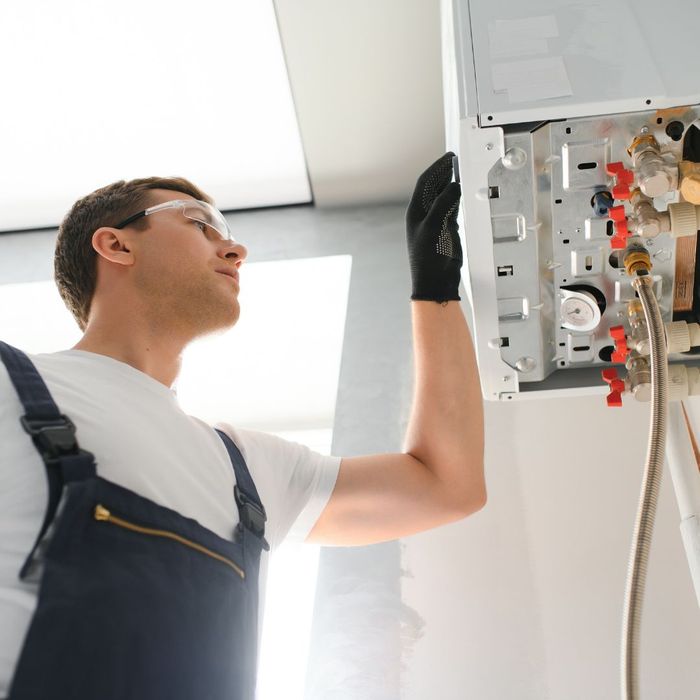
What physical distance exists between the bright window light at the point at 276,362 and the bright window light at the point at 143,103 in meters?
0.31

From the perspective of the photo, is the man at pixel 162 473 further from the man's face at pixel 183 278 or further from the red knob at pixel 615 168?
the red knob at pixel 615 168

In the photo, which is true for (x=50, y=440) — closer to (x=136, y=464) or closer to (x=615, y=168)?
(x=136, y=464)

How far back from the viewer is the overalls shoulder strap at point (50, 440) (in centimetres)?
85

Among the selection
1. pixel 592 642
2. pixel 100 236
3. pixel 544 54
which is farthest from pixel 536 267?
pixel 592 642

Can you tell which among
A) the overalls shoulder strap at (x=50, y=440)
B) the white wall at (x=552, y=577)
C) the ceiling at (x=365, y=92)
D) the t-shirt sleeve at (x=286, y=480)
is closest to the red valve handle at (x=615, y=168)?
the t-shirt sleeve at (x=286, y=480)

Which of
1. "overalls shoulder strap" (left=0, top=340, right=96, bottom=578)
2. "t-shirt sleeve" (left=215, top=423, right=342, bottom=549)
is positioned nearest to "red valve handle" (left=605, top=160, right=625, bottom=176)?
"t-shirt sleeve" (left=215, top=423, right=342, bottom=549)

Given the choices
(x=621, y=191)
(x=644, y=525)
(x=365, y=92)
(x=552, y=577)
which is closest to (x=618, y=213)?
(x=621, y=191)

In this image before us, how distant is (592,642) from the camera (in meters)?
1.58

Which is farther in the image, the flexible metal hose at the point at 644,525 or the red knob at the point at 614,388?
the red knob at the point at 614,388

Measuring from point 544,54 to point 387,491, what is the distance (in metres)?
0.69

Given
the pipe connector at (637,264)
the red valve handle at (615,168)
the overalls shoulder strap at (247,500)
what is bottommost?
the overalls shoulder strap at (247,500)

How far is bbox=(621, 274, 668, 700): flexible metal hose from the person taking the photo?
34.4 inches

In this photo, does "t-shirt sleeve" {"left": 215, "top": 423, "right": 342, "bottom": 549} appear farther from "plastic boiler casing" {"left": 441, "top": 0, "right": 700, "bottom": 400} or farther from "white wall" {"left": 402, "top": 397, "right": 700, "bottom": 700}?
"white wall" {"left": 402, "top": 397, "right": 700, "bottom": 700}

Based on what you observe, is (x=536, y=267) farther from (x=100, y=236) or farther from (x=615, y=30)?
(x=100, y=236)
